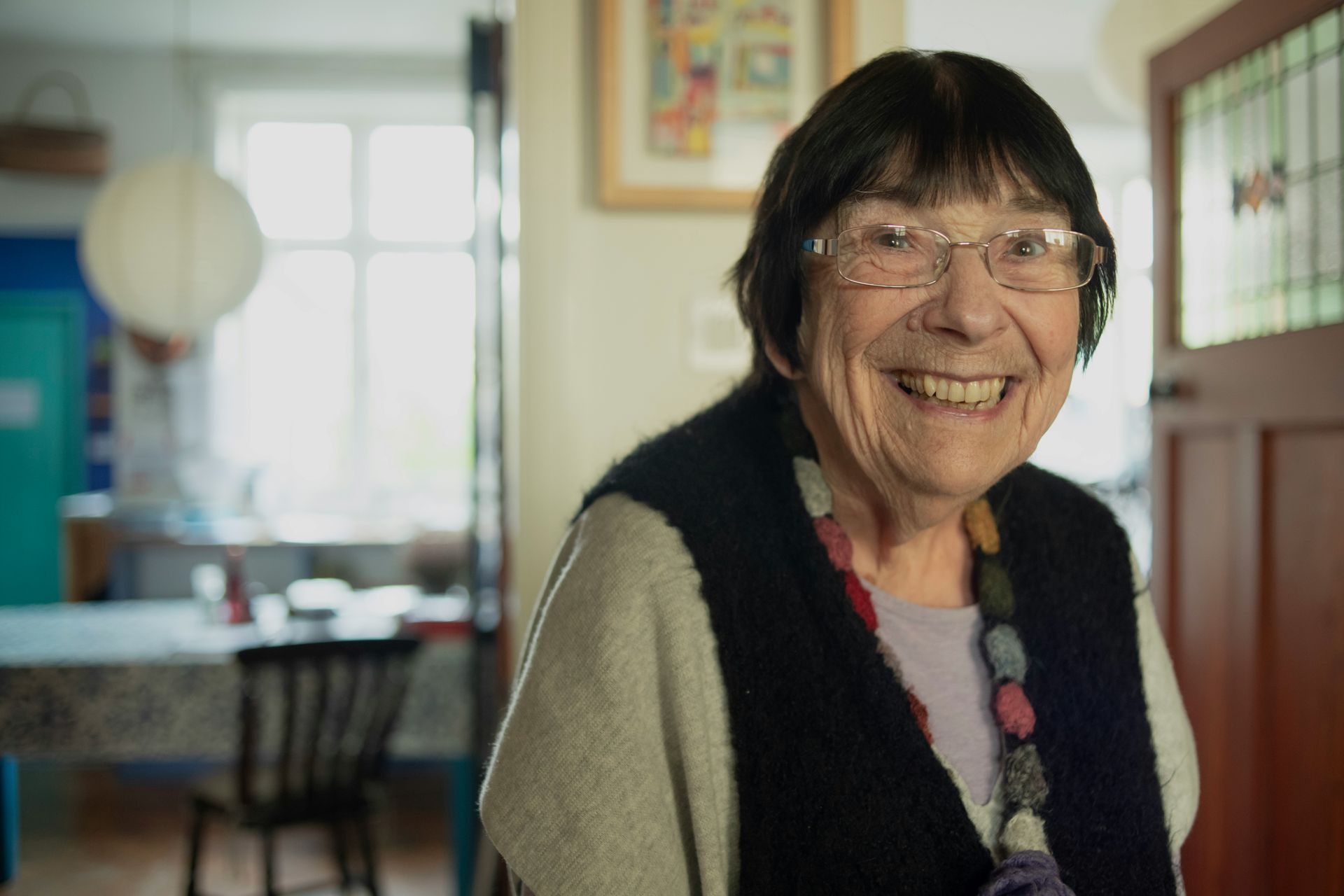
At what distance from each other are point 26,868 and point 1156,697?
3.75 meters

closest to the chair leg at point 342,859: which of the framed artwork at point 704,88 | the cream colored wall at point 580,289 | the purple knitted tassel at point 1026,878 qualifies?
the cream colored wall at point 580,289

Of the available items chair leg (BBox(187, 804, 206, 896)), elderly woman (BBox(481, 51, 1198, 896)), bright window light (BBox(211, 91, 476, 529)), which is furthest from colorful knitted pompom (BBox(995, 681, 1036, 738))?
A: bright window light (BBox(211, 91, 476, 529))

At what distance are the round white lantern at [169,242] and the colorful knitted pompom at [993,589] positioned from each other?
3.04 m

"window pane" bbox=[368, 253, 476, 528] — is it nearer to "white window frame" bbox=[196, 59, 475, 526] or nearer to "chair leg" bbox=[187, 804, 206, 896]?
"white window frame" bbox=[196, 59, 475, 526]

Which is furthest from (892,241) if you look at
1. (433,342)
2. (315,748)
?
(433,342)

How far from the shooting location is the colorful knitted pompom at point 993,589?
1.06m

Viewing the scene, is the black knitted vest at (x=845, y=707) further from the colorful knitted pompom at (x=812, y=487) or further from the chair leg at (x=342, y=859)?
the chair leg at (x=342, y=859)

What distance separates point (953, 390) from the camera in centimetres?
93

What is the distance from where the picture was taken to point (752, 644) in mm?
899

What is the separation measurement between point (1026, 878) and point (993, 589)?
0.29 metres

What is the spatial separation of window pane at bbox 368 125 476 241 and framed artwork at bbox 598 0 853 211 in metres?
4.89

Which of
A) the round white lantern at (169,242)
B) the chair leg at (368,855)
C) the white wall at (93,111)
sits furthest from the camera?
the white wall at (93,111)

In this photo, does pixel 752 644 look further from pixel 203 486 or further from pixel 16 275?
pixel 16 275

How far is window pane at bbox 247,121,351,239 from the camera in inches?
262
